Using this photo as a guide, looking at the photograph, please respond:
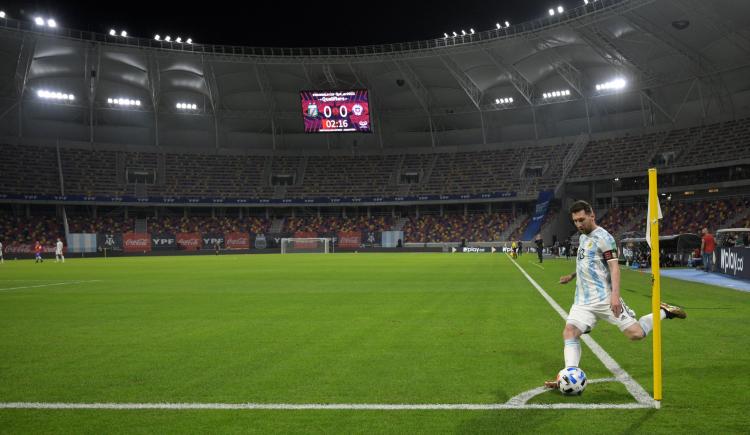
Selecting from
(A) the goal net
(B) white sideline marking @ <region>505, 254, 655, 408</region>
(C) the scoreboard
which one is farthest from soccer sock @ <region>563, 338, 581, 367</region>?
(A) the goal net

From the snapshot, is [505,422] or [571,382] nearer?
[505,422]

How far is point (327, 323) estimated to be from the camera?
10.9 metres

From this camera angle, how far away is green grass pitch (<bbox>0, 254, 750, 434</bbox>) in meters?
4.98

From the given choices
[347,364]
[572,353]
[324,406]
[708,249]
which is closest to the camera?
[324,406]

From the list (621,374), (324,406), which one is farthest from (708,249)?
(324,406)

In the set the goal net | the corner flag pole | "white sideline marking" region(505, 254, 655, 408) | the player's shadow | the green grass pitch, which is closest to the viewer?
the player's shadow

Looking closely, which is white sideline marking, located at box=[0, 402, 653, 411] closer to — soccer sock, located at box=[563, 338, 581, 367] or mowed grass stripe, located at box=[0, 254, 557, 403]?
mowed grass stripe, located at box=[0, 254, 557, 403]

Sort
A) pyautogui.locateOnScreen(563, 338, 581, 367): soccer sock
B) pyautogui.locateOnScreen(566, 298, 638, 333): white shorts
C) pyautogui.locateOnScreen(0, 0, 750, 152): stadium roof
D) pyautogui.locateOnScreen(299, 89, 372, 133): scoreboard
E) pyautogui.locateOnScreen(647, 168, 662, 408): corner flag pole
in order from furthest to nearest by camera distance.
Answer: pyautogui.locateOnScreen(299, 89, 372, 133): scoreboard
pyautogui.locateOnScreen(0, 0, 750, 152): stadium roof
pyautogui.locateOnScreen(566, 298, 638, 333): white shorts
pyautogui.locateOnScreen(563, 338, 581, 367): soccer sock
pyautogui.locateOnScreen(647, 168, 662, 408): corner flag pole

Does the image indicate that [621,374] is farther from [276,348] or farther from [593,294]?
[276,348]

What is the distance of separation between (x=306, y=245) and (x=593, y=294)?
2385 inches

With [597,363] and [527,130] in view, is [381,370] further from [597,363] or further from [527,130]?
[527,130]

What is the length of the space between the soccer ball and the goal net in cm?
5901

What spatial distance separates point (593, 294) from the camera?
604 cm

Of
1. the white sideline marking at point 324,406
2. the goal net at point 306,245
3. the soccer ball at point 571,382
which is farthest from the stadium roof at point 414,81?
the white sideline marking at point 324,406
